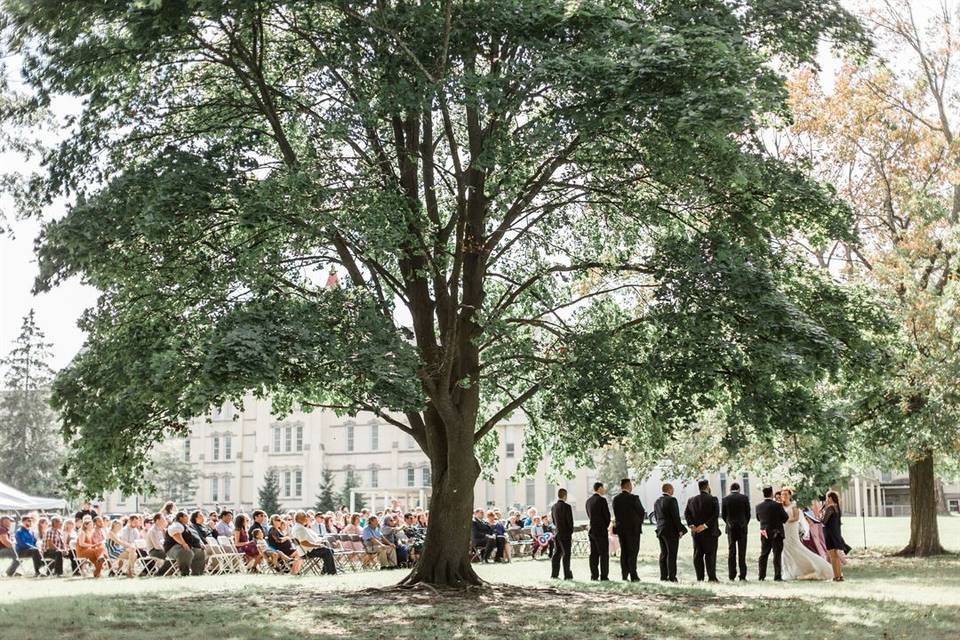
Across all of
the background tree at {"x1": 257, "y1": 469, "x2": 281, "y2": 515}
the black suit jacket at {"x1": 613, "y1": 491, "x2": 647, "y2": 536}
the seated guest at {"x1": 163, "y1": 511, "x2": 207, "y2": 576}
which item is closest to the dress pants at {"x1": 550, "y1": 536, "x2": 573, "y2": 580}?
the black suit jacket at {"x1": 613, "y1": 491, "x2": 647, "y2": 536}

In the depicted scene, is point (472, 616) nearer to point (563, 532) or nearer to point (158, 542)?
point (563, 532)

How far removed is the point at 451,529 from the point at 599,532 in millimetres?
3022

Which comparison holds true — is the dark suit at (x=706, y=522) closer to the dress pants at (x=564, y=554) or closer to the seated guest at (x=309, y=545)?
the dress pants at (x=564, y=554)

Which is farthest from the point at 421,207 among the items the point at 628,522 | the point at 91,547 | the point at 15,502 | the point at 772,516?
the point at 15,502

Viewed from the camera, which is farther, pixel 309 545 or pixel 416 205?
pixel 309 545

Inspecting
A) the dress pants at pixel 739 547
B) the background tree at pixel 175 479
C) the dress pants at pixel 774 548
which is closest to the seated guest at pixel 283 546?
the dress pants at pixel 739 547

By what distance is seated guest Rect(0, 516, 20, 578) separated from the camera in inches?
957

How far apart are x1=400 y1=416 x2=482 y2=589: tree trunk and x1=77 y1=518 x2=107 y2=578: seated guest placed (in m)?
8.83

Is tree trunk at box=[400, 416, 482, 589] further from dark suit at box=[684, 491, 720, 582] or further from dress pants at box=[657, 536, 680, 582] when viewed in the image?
dark suit at box=[684, 491, 720, 582]

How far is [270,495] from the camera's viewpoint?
78.6 meters

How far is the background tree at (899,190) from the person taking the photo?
2491 cm

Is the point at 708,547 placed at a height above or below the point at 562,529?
below

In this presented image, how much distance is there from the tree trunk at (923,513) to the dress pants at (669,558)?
433 inches

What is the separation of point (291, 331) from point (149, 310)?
372cm
